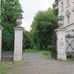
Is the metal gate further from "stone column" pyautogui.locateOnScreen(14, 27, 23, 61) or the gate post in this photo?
"stone column" pyautogui.locateOnScreen(14, 27, 23, 61)

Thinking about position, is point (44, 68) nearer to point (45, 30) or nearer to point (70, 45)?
point (70, 45)

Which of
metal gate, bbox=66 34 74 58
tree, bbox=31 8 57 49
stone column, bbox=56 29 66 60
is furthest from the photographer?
tree, bbox=31 8 57 49

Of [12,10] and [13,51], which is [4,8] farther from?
[13,51]

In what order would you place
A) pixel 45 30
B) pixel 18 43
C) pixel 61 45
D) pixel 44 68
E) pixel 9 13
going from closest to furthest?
pixel 44 68
pixel 18 43
pixel 61 45
pixel 9 13
pixel 45 30

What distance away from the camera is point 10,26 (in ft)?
148

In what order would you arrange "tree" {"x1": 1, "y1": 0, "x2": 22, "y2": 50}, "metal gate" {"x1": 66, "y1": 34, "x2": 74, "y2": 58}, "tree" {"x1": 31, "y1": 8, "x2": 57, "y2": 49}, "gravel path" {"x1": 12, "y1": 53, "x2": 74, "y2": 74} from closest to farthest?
"gravel path" {"x1": 12, "y1": 53, "x2": 74, "y2": 74}
"metal gate" {"x1": 66, "y1": 34, "x2": 74, "y2": 58}
"tree" {"x1": 1, "y1": 0, "x2": 22, "y2": 50}
"tree" {"x1": 31, "y1": 8, "x2": 57, "y2": 49}

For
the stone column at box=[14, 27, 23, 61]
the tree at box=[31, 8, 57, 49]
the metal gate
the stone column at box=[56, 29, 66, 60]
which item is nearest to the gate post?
the stone column at box=[56, 29, 66, 60]

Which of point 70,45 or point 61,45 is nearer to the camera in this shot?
point 61,45

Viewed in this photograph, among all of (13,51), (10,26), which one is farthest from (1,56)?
(10,26)

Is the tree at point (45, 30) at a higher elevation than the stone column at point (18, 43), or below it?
higher

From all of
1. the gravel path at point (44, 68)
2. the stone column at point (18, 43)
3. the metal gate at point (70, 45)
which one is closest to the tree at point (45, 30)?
the metal gate at point (70, 45)

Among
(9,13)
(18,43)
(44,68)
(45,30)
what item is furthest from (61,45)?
(45,30)

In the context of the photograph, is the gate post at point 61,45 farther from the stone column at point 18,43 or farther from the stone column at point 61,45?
the stone column at point 18,43

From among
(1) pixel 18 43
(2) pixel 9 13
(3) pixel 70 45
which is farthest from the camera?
(2) pixel 9 13
